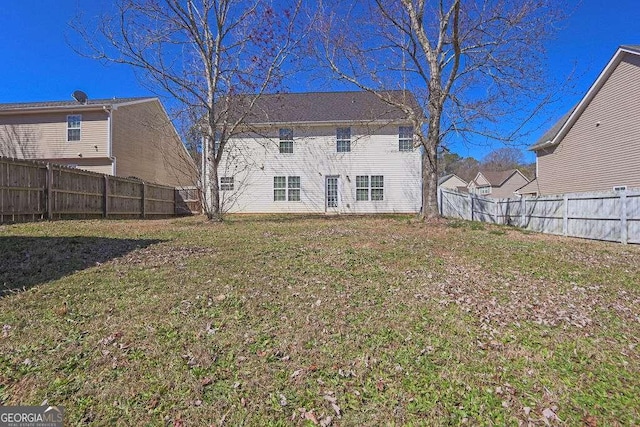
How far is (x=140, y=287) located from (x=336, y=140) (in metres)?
16.5

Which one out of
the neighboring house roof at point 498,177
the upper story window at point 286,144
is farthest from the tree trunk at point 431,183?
the neighboring house roof at point 498,177

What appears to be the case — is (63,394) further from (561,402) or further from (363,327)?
(561,402)

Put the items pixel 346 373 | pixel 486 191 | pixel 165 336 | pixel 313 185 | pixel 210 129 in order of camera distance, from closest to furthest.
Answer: pixel 346 373
pixel 165 336
pixel 210 129
pixel 313 185
pixel 486 191

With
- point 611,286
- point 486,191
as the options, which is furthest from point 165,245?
point 486,191

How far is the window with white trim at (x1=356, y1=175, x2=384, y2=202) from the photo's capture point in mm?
19578

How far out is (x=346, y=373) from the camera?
2.64m

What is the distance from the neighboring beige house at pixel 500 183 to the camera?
1833 inches

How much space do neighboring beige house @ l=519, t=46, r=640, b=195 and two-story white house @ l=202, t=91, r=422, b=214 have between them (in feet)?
24.4

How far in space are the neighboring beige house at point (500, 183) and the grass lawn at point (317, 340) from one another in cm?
4615

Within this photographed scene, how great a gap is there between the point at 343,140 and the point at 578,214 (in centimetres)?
1199

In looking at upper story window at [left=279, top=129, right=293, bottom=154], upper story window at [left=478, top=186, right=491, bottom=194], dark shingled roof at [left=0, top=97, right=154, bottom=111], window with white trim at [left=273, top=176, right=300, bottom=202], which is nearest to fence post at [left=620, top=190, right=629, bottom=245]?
window with white trim at [left=273, top=176, right=300, bottom=202]

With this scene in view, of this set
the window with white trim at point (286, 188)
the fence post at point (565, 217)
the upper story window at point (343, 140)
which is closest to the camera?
the fence post at point (565, 217)

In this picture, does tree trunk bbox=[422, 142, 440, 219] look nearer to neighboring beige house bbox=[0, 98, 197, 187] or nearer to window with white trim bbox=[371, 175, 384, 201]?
window with white trim bbox=[371, 175, 384, 201]

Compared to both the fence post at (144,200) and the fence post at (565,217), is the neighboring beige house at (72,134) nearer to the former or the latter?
the fence post at (144,200)
